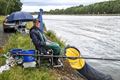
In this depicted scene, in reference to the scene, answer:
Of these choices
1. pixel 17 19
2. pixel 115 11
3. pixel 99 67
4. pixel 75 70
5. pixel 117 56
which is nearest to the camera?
pixel 75 70

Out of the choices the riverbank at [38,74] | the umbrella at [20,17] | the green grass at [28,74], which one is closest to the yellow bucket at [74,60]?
the riverbank at [38,74]

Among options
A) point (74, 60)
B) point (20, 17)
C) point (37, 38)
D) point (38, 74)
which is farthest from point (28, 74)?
point (20, 17)

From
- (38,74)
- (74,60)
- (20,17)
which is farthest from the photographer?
(20,17)

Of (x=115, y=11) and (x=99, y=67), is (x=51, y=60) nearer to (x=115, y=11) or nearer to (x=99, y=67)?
(x=99, y=67)

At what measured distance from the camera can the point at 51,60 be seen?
45.2 ft

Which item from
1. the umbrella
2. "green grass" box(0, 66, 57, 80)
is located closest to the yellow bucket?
"green grass" box(0, 66, 57, 80)

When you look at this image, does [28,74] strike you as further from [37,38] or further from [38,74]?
[37,38]

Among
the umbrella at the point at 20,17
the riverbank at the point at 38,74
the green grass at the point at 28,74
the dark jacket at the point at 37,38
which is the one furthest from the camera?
the umbrella at the point at 20,17

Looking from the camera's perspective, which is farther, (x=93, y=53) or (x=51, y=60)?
(x=93, y=53)

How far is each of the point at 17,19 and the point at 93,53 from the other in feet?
30.1

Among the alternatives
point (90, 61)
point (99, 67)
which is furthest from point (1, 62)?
point (90, 61)

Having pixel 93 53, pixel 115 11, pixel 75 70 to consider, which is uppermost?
pixel 75 70

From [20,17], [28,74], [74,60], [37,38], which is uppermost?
[37,38]

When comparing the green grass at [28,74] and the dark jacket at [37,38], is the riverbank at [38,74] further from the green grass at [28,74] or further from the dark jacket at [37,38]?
the dark jacket at [37,38]
